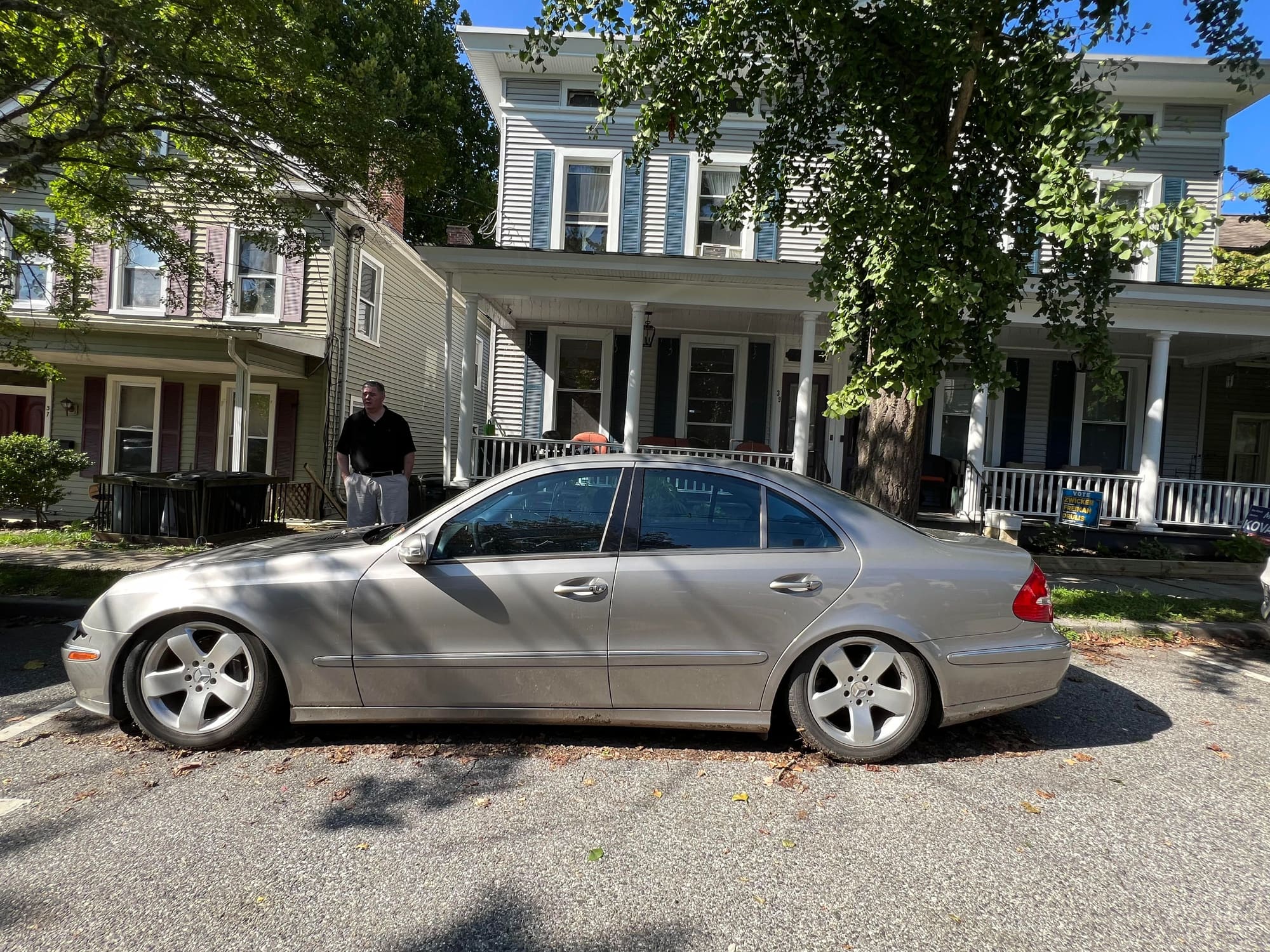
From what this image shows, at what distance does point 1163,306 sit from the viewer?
34.1ft

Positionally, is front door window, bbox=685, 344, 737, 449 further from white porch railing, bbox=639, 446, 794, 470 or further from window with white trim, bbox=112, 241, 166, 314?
window with white trim, bbox=112, 241, 166, 314

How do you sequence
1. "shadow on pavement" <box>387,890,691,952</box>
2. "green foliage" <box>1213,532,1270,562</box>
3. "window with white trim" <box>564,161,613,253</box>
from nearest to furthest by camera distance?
"shadow on pavement" <box>387,890,691,952</box> < "green foliage" <box>1213,532,1270,562</box> < "window with white trim" <box>564,161,613,253</box>

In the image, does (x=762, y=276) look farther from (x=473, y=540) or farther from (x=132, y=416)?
(x=132, y=416)

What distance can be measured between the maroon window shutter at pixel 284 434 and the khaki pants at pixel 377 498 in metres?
7.73

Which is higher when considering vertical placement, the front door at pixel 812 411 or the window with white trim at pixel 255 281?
the window with white trim at pixel 255 281

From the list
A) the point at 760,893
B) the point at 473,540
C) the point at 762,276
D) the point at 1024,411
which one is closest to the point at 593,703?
the point at 473,540

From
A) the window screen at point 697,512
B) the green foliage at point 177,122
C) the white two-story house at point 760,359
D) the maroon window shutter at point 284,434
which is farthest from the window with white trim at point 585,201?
the window screen at point 697,512

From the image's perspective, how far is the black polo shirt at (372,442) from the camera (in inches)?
264

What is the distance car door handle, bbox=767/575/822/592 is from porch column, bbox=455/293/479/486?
307 inches

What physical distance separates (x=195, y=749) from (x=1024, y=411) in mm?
13608

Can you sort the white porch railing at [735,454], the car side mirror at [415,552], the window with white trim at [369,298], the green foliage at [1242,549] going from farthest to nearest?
1. the window with white trim at [369,298]
2. the white porch railing at [735,454]
3. the green foliage at [1242,549]
4. the car side mirror at [415,552]

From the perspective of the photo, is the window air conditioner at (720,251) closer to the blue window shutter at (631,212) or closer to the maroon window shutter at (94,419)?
the blue window shutter at (631,212)

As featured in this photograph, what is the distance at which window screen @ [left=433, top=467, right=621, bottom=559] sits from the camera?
11.9 feet

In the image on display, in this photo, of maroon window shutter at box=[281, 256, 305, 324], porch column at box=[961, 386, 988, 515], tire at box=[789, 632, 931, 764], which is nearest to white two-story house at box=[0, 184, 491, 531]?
maroon window shutter at box=[281, 256, 305, 324]
